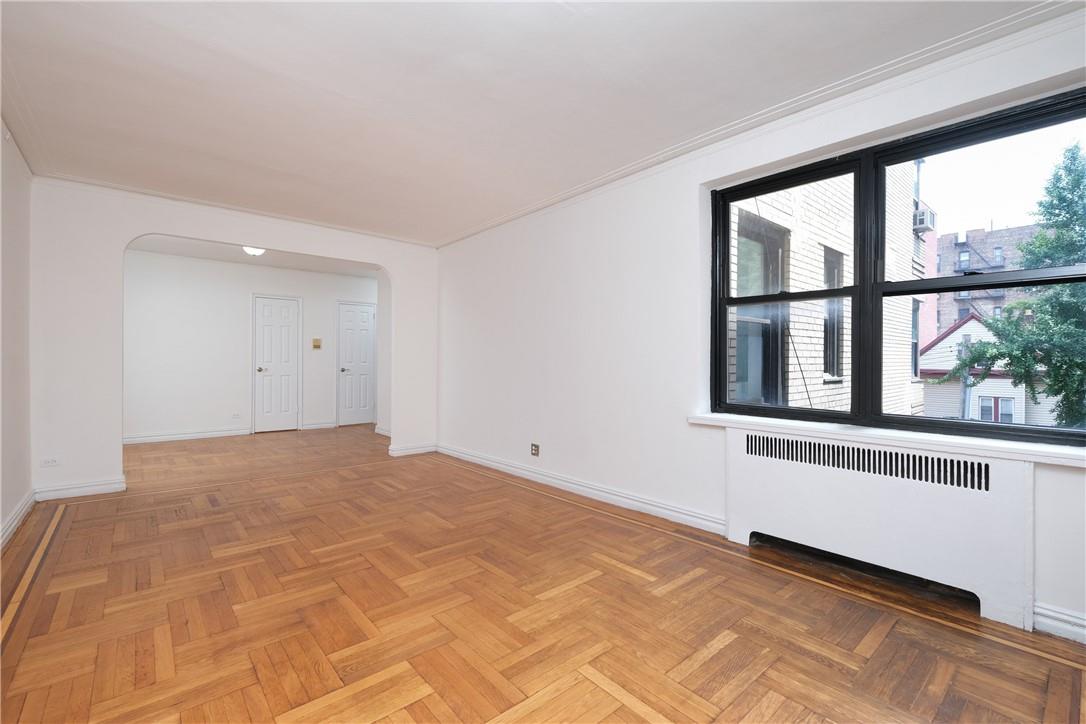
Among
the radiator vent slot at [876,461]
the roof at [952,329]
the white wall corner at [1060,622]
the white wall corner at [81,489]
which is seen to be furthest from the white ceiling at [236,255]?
the white wall corner at [1060,622]

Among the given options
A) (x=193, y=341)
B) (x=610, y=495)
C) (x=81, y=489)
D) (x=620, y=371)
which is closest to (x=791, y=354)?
(x=620, y=371)

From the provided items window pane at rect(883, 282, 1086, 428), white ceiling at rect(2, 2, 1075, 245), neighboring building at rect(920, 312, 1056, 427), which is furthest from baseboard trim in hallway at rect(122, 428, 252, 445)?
neighboring building at rect(920, 312, 1056, 427)

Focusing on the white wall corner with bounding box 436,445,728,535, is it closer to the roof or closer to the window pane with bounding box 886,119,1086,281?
the roof

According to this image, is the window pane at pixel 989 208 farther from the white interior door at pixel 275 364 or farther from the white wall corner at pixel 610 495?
the white interior door at pixel 275 364

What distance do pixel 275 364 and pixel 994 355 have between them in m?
8.21

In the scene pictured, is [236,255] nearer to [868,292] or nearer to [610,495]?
[610,495]

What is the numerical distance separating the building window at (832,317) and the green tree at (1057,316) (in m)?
0.70

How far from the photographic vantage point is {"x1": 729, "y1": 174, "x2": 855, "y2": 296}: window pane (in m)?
2.85

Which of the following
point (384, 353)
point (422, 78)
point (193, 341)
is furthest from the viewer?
point (384, 353)

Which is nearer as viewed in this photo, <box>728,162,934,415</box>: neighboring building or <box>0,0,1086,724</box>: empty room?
→ <box>0,0,1086,724</box>: empty room

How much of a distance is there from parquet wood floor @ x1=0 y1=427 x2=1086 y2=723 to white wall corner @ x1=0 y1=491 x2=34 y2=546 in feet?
0.28

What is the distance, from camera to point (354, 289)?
327 inches

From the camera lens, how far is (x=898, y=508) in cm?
243

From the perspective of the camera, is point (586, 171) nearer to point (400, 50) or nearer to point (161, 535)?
point (400, 50)
